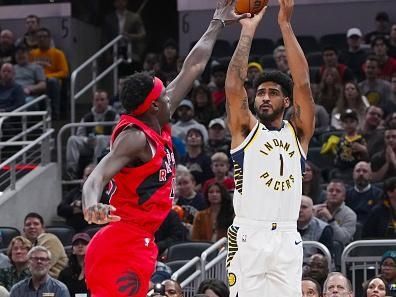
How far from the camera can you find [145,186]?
7141 millimetres

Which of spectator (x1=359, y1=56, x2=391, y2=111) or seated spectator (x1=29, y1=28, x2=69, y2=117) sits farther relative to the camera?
seated spectator (x1=29, y1=28, x2=69, y2=117)

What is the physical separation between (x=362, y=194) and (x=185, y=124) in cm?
327

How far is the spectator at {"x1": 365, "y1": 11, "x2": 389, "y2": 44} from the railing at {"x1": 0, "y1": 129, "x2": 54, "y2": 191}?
5247 mm

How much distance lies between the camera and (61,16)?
19.7 metres

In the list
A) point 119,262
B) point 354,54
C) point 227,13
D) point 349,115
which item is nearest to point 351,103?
point 349,115

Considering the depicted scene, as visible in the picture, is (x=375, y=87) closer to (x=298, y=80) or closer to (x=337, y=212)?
(x=337, y=212)

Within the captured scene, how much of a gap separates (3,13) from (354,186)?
8.73 metres

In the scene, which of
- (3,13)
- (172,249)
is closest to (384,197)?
(172,249)

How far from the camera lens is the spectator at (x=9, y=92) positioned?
16734mm

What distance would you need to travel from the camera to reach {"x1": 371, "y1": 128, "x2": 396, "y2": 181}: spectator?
13.7m

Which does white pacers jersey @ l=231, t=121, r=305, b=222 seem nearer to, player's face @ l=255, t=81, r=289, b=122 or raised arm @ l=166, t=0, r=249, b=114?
player's face @ l=255, t=81, r=289, b=122

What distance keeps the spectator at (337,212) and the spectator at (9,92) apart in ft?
18.8

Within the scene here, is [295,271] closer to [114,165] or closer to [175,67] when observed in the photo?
[114,165]

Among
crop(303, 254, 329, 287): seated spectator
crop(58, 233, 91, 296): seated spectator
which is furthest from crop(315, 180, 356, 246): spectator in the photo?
crop(58, 233, 91, 296): seated spectator
